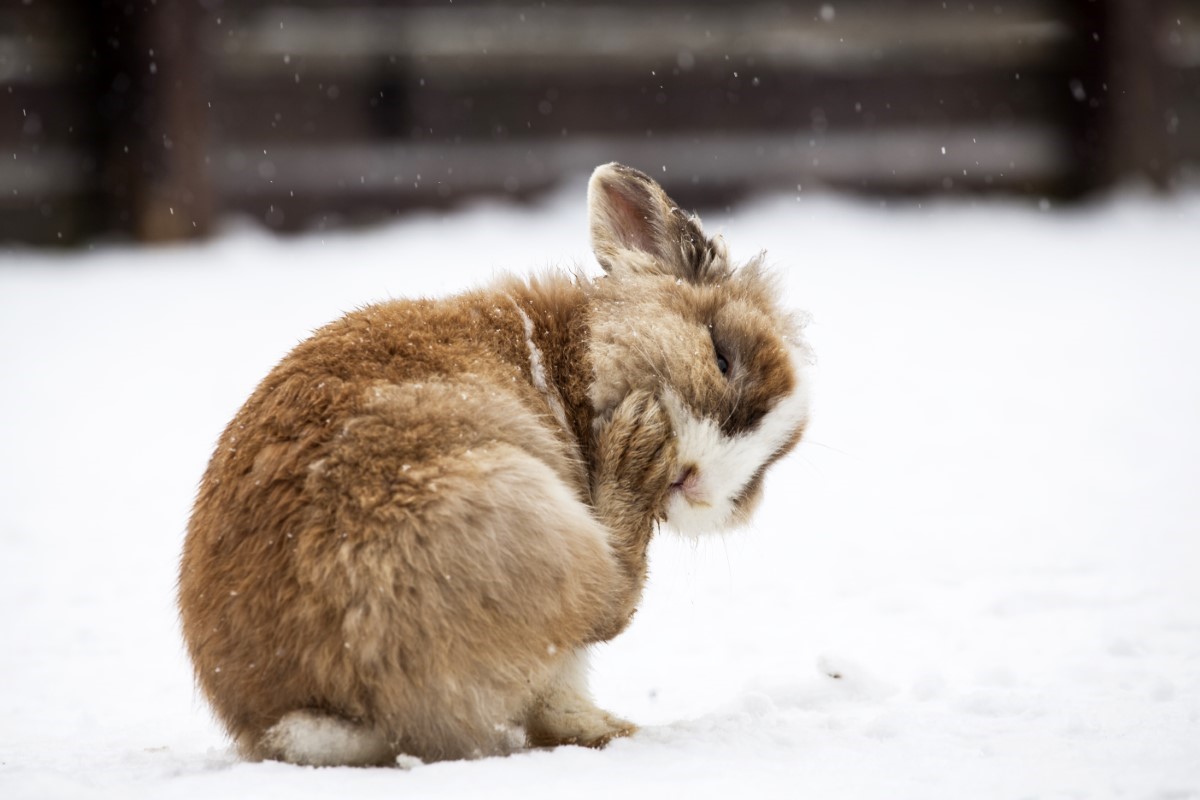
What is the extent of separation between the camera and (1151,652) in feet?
11.5

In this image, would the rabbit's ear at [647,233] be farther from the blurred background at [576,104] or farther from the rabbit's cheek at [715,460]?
the blurred background at [576,104]

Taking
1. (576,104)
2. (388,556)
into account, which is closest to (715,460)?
(388,556)

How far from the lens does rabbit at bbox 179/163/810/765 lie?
2434 mm

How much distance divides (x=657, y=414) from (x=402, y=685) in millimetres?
861

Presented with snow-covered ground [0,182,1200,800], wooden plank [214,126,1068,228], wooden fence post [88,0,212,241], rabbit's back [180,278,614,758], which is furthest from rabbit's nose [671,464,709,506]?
wooden plank [214,126,1068,228]

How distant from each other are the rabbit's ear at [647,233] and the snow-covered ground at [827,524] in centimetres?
81

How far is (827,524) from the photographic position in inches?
207

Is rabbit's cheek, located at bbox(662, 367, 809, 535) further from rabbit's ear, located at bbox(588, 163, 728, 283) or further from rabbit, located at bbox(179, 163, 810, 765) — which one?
rabbit's ear, located at bbox(588, 163, 728, 283)

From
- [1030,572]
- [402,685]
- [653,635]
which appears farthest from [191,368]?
[402,685]

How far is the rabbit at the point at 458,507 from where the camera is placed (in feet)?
7.98

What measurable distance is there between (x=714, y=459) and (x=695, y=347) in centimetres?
27

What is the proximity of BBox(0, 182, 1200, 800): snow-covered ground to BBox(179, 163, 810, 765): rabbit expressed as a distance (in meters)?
0.15

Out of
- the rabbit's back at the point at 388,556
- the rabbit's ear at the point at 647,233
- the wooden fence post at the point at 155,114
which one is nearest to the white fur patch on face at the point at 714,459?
the rabbit's back at the point at 388,556

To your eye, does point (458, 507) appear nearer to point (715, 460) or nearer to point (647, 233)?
point (715, 460)
